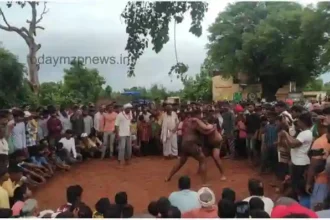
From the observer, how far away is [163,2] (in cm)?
497

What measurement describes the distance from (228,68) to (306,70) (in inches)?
48.9

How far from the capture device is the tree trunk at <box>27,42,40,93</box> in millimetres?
5588

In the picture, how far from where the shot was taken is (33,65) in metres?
5.66

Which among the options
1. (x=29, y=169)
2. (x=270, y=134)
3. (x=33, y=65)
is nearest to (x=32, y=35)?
(x=33, y=65)

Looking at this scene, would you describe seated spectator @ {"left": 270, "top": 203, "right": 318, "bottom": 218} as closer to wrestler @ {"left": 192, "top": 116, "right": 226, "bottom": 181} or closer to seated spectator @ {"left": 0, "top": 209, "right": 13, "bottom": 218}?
seated spectator @ {"left": 0, "top": 209, "right": 13, "bottom": 218}

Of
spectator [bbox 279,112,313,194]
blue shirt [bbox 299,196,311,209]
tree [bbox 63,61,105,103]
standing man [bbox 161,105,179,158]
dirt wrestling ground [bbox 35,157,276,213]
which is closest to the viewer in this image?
blue shirt [bbox 299,196,311,209]

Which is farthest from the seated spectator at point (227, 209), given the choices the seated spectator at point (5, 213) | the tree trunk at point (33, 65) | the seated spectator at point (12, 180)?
the tree trunk at point (33, 65)

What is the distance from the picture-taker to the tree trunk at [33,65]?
5.59 m

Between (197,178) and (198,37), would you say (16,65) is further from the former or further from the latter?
(197,178)

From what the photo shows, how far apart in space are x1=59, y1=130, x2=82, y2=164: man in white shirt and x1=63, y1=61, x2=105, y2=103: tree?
1.39m

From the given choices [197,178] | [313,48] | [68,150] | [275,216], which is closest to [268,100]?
[313,48]

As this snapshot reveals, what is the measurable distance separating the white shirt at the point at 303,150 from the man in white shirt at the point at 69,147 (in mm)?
3911

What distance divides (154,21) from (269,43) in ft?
7.61

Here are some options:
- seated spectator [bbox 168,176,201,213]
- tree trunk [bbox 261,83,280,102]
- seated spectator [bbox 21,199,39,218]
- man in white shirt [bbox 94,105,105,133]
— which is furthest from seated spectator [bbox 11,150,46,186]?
tree trunk [bbox 261,83,280,102]
